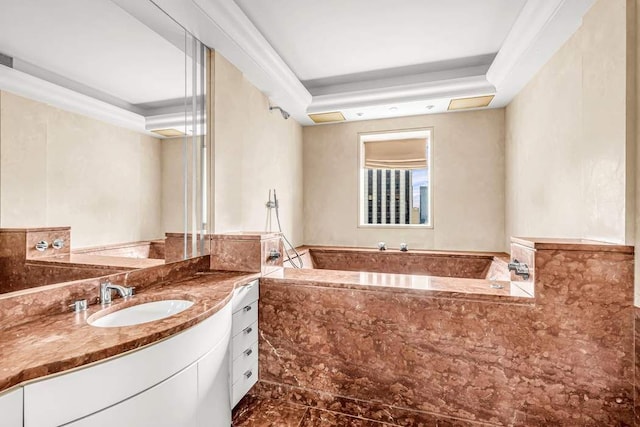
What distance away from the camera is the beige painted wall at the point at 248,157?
229 centimetres

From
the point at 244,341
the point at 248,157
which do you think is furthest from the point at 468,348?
the point at 248,157

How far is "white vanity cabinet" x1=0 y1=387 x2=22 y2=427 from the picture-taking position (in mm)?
747

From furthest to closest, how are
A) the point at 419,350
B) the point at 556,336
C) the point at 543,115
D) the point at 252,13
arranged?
the point at 543,115 < the point at 252,13 < the point at 419,350 < the point at 556,336

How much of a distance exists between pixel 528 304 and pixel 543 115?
1.69 meters

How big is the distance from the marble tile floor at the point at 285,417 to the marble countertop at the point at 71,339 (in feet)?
2.77

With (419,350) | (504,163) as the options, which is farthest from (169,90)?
(504,163)

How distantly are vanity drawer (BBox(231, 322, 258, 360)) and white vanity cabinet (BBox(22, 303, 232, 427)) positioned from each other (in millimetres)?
278

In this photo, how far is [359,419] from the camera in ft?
5.98

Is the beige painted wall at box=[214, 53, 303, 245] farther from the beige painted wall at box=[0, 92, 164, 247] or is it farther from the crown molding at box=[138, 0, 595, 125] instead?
the beige painted wall at box=[0, 92, 164, 247]

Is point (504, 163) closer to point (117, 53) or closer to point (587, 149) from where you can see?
point (587, 149)

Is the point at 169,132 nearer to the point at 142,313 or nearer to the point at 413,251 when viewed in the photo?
the point at 142,313

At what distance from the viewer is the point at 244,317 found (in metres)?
1.88

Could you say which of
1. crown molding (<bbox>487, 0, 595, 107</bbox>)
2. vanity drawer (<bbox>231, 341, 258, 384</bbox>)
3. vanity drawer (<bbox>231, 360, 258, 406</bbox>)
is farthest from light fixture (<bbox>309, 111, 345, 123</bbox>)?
vanity drawer (<bbox>231, 360, 258, 406</bbox>)

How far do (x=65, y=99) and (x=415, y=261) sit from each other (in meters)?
3.13
